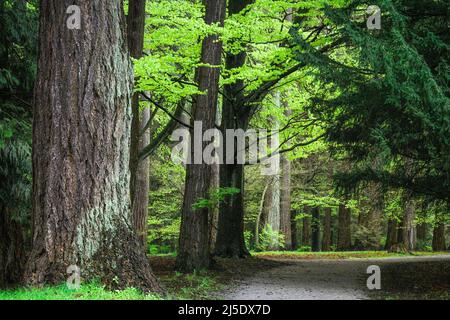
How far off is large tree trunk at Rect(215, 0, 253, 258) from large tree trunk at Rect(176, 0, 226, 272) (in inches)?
129

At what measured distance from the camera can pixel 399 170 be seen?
11.5 meters

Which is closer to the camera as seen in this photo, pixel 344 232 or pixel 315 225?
pixel 344 232

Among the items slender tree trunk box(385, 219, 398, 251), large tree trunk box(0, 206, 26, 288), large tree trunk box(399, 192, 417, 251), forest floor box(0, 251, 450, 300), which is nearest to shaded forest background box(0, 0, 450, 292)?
large tree trunk box(0, 206, 26, 288)

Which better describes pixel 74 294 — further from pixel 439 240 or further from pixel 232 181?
pixel 439 240

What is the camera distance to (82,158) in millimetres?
5980

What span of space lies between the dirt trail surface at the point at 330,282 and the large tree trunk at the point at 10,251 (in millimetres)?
4291

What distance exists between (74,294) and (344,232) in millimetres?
21680

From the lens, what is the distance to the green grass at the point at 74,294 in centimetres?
514

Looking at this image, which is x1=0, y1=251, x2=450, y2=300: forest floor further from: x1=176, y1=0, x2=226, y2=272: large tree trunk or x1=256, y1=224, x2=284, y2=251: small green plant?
x1=256, y1=224, x2=284, y2=251: small green plant

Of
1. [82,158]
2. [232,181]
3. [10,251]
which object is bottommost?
[10,251]

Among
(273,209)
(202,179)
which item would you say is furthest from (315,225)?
(202,179)
